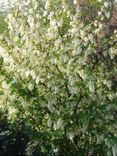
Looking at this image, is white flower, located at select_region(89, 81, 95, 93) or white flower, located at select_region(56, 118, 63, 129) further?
white flower, located at select_region(56, 118, 63, 129)

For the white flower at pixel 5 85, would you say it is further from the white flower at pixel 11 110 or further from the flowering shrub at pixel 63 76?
the white flower at pixel 11 110

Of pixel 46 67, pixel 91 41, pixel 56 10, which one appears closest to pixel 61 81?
pixel 46 67

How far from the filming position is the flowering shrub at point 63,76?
7.85 meters

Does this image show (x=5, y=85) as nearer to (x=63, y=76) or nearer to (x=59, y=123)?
(x=63, y=76)

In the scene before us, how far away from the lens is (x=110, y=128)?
7980 mm

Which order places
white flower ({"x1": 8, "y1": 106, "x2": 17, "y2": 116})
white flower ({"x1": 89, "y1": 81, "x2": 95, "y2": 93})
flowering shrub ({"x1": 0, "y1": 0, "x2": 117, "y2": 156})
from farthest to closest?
white flower ({"x1": 8, "y1": 106, "x2": 17, "y2": 116})
flowering shrub ({"x1": 0, "y1": 0, "x2": 117, "y2": 156})
white flower ({"x1": 89, "y1": 81, "x2": 95, "y2": 93})

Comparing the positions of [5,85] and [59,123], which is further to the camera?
[5,85]

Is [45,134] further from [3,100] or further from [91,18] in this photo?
[91,18]

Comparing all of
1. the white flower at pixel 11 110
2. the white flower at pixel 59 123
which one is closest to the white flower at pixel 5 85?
the white flower at pixel 11 110

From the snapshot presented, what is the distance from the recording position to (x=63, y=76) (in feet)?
26.4

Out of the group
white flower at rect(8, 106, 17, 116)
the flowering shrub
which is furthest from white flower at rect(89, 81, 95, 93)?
white flower at rect(8, 106, 17, 116)

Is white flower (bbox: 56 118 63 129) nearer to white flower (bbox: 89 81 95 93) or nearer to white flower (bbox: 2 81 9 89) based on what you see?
white flower (bbox: 89 81 95 93)

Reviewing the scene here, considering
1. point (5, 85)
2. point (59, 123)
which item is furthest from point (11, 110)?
point (59, 123)

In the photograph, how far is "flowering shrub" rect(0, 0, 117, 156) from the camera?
7852mm
